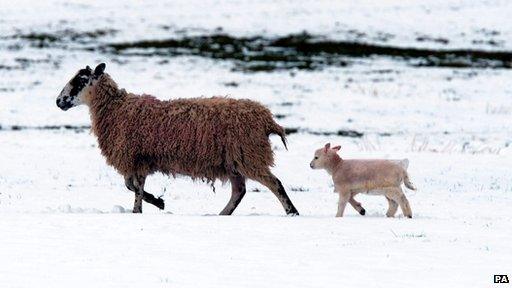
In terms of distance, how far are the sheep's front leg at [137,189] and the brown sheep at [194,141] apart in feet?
0.04

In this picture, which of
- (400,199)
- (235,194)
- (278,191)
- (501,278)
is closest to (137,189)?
(235,194)

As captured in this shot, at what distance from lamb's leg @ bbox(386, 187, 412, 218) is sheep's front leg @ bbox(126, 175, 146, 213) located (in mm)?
3184

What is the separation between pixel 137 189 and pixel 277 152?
7.84m

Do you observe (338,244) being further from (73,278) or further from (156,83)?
(156,83)

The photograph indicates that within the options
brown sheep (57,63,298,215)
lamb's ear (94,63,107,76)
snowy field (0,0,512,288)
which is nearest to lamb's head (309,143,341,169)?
brown sheep (57,63,298,215)

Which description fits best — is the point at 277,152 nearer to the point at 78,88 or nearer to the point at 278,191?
the point at 78,88

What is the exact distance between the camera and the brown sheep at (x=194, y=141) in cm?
1241

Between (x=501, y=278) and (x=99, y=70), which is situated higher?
(x=99, y=70)

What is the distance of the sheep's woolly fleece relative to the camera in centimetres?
1241

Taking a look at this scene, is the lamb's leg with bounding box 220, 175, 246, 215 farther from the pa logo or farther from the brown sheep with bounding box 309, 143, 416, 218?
the pa logo

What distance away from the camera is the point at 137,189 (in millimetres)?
12766

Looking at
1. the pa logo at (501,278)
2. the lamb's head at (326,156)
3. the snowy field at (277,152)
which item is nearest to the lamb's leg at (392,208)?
the snowy field at (277,152)

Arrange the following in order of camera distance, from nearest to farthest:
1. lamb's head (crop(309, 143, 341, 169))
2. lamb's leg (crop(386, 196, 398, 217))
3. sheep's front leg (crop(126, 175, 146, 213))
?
lamb's leg (crop(386, 196, 398, 217))
lamb's head (crop(309, 143, 341, 169))
sheep's front leg (crop(126, 175, 146, 213))

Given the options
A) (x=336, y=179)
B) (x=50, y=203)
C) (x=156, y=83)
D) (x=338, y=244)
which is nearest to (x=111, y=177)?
(x=50, y=203)
